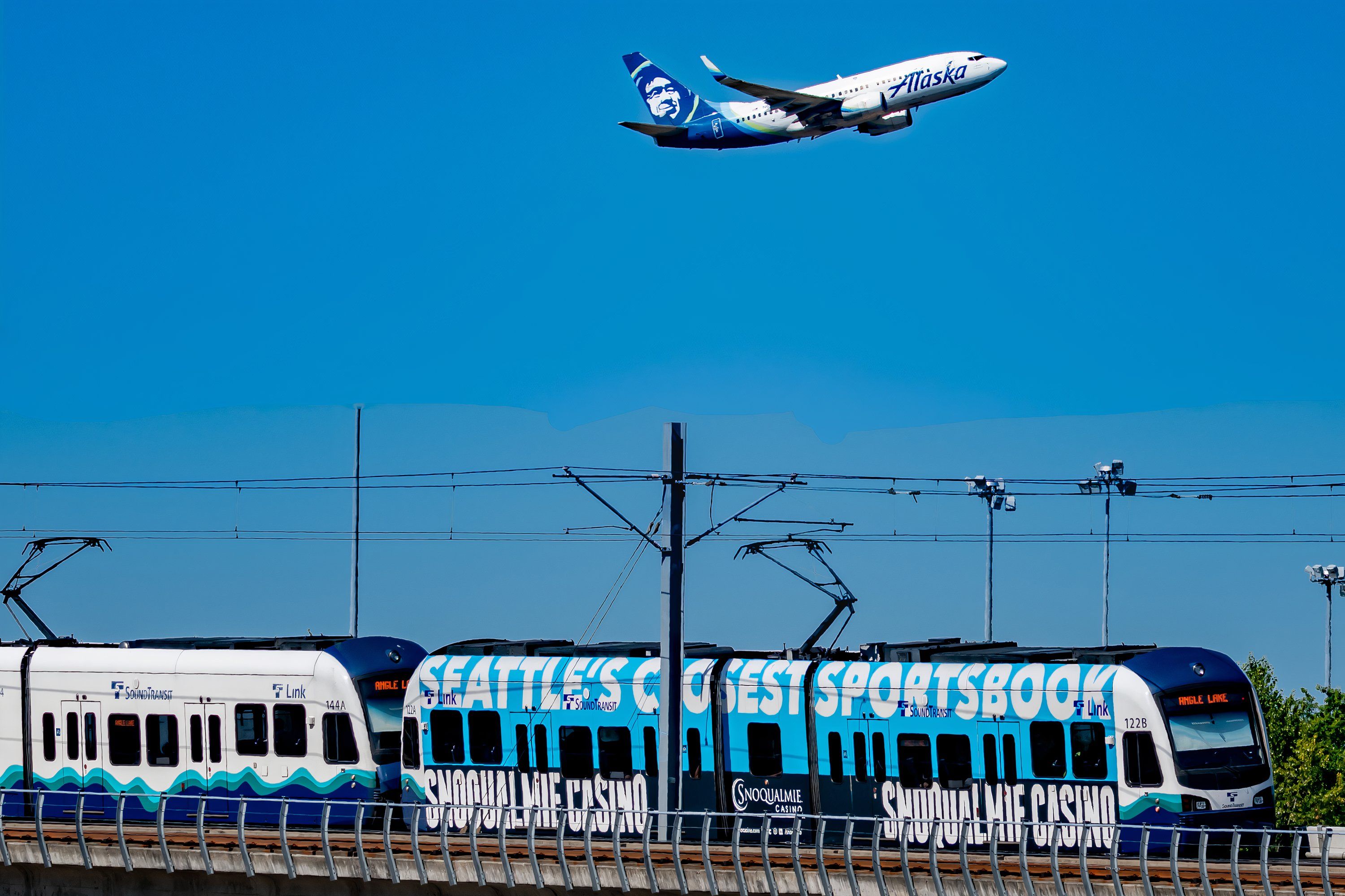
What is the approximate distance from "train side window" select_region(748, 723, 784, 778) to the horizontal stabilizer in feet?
131

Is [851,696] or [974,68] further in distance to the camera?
[974,68]

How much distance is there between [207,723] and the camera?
1299 inches

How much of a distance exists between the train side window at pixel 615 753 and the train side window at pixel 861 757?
12.9 feet

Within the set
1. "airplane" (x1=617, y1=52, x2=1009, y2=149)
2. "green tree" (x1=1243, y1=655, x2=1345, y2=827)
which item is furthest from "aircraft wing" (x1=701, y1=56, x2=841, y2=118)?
"green tree" (x1=1243, y1=655, x2=1345, y2=827)

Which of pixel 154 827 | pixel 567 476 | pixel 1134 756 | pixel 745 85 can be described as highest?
pixel 745 85

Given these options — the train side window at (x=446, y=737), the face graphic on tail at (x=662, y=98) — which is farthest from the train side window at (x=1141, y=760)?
the face graphic on tail at (x=662, y=98)

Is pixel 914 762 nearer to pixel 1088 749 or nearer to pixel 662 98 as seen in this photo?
pixel 1088 749

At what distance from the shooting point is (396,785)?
32219 millimetres

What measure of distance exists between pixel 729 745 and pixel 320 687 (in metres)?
7.63

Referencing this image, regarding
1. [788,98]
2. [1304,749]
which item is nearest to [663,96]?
[788,98]

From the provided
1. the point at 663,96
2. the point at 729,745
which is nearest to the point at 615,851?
the point at 729,745

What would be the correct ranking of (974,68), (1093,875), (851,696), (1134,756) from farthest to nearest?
(974,68) < (851,696) < (1134,756) < (1093,875)

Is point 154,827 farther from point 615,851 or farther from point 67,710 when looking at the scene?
point 615,851

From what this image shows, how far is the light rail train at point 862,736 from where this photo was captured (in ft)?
86.7
